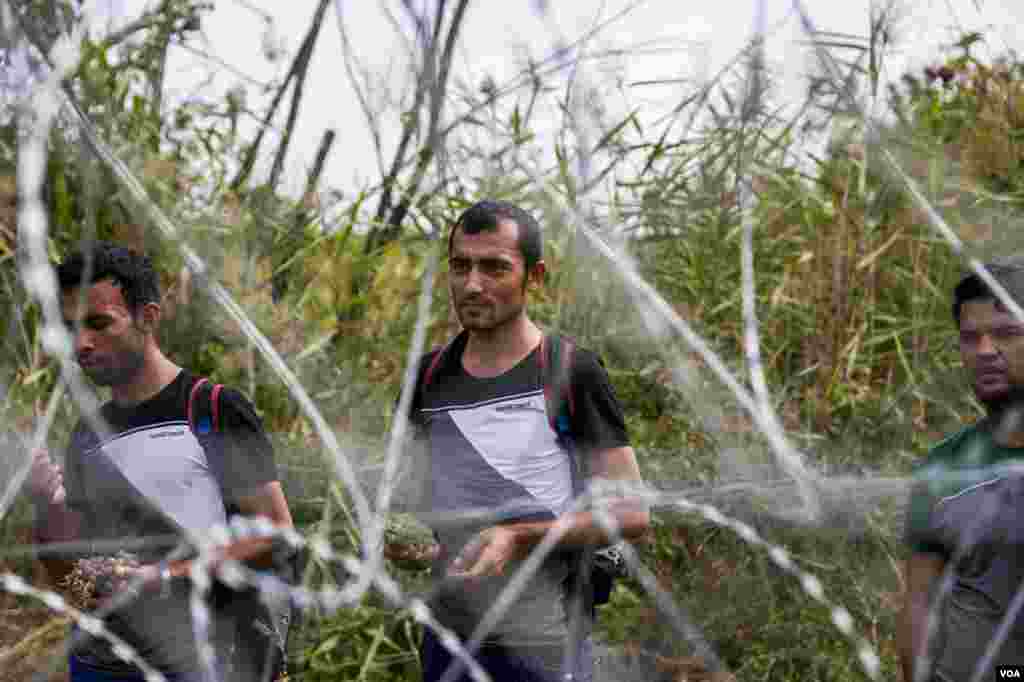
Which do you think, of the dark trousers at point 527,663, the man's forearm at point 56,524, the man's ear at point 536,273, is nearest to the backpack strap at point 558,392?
the man's ear at point 536,273

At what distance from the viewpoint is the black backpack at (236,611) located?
159cm

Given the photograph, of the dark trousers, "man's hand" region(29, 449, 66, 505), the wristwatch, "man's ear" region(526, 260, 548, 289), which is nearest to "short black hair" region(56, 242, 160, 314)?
"man's hand" region(29, 449, 66, 505)

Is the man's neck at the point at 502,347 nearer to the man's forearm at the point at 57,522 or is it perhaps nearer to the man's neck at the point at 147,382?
the man's neck at the point at 147,382

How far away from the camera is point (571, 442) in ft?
5.39

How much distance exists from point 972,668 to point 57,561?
112cm

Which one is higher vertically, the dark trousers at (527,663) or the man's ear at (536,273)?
the man's ear at (536,273)

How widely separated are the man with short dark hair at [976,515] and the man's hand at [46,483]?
40.7 inches

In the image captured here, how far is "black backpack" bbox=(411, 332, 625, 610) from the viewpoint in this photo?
5.33ft

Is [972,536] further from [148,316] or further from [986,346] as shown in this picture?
[148,316]

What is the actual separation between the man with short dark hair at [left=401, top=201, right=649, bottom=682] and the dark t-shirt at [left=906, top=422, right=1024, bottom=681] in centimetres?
38

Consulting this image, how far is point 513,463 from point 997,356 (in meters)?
0.60

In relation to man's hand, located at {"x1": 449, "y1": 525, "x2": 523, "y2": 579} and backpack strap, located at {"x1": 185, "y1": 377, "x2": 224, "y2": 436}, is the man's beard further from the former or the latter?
man's hand, located at {"x1": 449, "y1": 525, "x2": 523, "y2": 579}

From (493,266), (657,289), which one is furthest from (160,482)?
(657,289)

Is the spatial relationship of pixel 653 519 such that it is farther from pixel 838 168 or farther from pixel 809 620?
pixel 838 168
